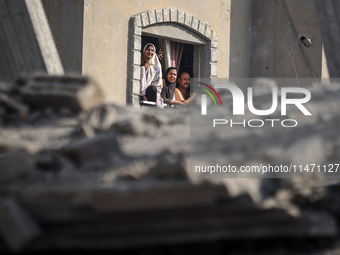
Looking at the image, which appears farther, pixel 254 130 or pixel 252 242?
pixel 254 130

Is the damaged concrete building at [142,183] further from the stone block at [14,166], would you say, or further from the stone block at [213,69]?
the stone block at [213,69]

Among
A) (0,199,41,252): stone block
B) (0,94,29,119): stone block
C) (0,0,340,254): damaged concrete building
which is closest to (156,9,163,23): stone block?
(0,0,340,254): damaged concrete building

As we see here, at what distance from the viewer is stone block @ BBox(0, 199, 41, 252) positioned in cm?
239

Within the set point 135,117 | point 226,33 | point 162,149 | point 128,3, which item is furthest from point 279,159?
point 226,33

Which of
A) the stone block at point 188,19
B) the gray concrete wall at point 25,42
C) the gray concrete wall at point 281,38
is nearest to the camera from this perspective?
the gray concrete wall at point 25,42

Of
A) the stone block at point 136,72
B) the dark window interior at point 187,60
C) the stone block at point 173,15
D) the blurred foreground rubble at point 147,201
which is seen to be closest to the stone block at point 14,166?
the blurred foreground rubble at point 147,201

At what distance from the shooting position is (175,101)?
10.2 m

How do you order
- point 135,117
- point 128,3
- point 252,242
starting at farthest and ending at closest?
point 128,3 → point 135,117 → point 252,242

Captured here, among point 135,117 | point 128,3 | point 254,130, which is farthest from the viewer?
point 128,3

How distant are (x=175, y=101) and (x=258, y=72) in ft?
7.93

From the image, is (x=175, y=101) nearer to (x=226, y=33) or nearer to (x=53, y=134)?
(x=226, y=33)

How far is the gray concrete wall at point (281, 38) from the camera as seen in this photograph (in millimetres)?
11500

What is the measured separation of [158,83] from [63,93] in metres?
6.76

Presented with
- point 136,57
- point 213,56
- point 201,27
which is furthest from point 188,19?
point 136,57
